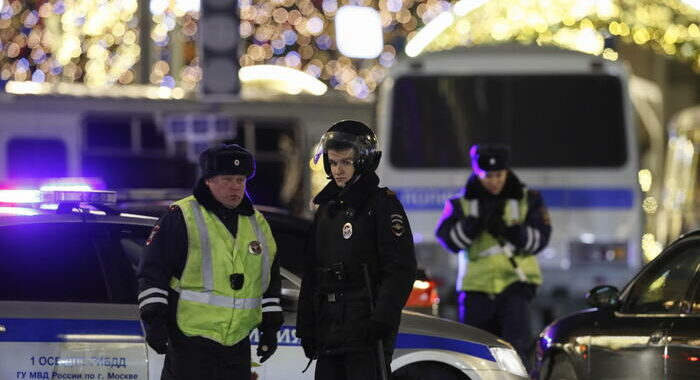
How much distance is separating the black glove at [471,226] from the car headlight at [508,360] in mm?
1439

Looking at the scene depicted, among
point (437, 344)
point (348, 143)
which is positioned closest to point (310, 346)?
point (348, 143)

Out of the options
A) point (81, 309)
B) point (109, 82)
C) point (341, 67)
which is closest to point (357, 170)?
point (81, 309)

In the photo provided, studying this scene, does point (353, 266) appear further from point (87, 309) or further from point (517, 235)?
point (517, 235)

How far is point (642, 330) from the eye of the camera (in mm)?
6930

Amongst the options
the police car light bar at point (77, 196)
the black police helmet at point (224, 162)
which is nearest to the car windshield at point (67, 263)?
the police car light bar at point (77, 196)

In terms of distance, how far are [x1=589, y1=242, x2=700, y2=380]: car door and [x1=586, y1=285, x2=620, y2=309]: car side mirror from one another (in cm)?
4

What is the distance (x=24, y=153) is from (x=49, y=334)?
12597 mm

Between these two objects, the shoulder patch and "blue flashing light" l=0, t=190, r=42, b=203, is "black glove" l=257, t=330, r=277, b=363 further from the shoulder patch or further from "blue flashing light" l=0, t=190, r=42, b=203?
"blue flashing light" l=0, t=190, r=42, b=203

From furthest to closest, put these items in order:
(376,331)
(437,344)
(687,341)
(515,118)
→ (515,118) → (437,344) → (687,341) → (376,331)

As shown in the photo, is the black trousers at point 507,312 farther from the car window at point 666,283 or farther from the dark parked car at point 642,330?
the car window at point 666,283

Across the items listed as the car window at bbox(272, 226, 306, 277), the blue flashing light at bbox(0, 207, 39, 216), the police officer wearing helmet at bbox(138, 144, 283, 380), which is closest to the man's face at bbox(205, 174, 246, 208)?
the police officer wearing helmet at bbox(138, 144, 283, 380)

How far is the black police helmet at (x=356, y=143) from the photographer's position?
248 inches

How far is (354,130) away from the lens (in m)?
6.33

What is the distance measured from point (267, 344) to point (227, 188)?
2.26 ft
